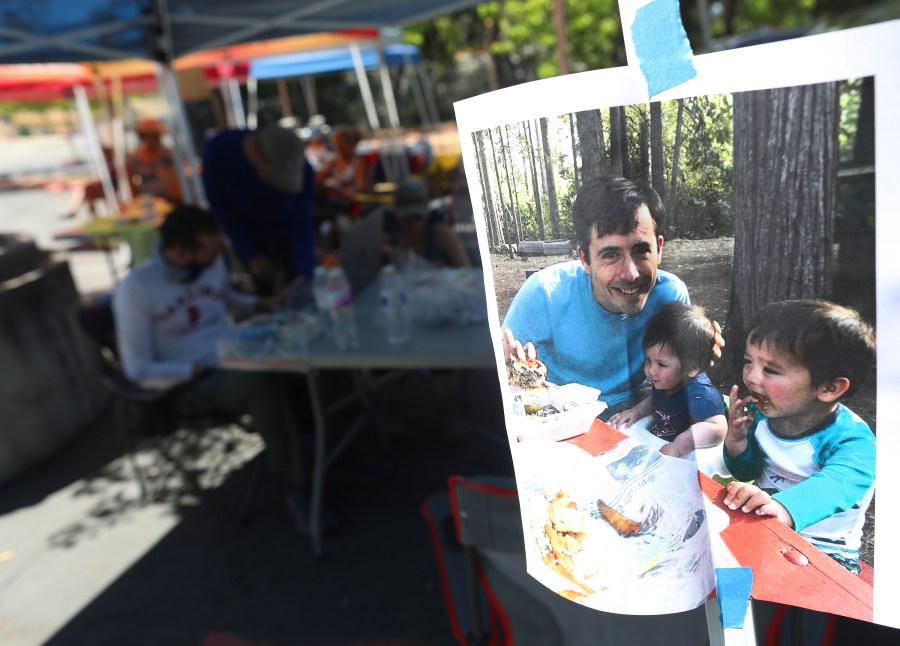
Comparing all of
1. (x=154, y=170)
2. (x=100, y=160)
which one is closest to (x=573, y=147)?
(x=154, y=170)

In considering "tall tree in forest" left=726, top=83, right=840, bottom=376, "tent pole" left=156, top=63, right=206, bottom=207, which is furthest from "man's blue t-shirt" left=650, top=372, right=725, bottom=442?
"tent pole" left=156, top=63, right=206, bottom=207

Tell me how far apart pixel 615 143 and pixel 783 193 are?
17 cm

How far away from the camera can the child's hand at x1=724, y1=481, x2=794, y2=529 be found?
Result: 2.49ft

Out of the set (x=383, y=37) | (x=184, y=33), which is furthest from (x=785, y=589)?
(x=383, y=37)

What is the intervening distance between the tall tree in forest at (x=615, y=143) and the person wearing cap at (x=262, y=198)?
10.5 ft

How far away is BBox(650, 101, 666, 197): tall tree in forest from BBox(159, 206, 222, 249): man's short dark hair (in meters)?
2.61

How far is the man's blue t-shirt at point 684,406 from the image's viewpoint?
756 mm

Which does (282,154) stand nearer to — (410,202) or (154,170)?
(410,202)

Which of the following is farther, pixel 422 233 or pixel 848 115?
pixel 422 233

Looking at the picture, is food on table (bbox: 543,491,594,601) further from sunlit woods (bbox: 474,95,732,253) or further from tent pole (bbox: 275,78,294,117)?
tent pole (bbox: 275,78,294,117)

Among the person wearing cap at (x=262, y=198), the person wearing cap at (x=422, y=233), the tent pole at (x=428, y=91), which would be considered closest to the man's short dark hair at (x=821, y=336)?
the person wearing cap at (x=422, y=233)

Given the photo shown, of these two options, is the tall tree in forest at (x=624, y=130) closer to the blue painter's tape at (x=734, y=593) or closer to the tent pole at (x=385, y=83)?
the blue painter's tape at (x=734, y=593)

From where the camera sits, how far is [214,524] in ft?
10.2

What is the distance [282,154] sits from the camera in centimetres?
364
